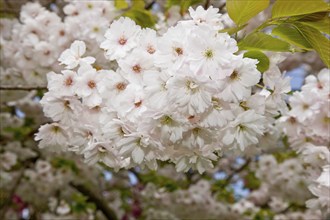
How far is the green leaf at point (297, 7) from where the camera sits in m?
1.34

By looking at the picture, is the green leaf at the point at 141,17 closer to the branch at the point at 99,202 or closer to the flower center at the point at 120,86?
the flower center at the point at 120,86

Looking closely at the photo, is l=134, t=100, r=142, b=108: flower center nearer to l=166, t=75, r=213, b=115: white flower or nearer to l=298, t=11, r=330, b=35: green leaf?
l=166, t=75, r=213, b=115: white flower

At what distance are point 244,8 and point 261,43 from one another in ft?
0.38

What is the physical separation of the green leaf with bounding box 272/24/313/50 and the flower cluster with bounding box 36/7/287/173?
0.51 feet

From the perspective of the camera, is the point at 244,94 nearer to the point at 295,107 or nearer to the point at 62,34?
the point at 295,107

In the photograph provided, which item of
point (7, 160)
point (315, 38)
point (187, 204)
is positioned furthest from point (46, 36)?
point (187, 204)

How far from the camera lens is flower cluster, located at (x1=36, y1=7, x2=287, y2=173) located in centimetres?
121

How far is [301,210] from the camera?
5723 mm

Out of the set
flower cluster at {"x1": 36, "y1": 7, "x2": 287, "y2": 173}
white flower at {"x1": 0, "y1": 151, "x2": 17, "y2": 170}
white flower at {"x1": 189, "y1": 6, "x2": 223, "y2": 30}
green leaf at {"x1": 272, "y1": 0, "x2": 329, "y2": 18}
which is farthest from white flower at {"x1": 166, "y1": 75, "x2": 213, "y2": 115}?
white flower at {"x1": 0, "y1": 151, "x2": 17, "y2": 170}

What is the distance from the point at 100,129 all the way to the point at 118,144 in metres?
0.15

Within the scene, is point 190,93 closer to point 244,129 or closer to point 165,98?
point 165,98

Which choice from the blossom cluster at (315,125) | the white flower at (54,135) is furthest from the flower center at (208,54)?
the blossom cluster at (315,125)

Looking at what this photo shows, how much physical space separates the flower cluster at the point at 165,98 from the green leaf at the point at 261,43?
11cm

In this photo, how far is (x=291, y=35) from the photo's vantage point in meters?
1.44
